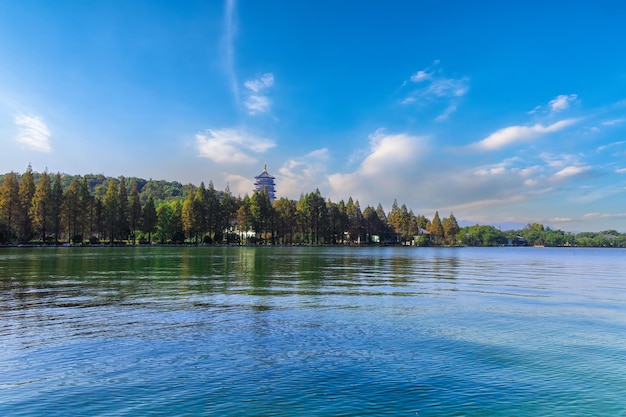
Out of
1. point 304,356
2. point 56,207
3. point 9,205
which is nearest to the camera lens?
point 304,356

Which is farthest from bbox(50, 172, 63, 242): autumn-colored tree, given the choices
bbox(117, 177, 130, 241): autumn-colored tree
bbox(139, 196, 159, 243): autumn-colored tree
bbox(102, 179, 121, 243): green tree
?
bbox(139, 196, 159, 243): autumn-colored tree

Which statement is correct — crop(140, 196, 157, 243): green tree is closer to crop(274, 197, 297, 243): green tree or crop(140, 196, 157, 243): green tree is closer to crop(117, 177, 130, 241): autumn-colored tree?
crop(117, 177, 130, 241): autumn-colored tree

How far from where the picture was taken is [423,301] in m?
24.2

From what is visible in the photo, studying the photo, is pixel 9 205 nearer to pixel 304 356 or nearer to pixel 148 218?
pixel 148 218

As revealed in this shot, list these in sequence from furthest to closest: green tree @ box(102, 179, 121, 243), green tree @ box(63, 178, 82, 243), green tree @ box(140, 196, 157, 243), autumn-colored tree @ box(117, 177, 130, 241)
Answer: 1. green tree @ box(140, 196, 157, 243)
2. autumn-colored tree @ box(117, 177, 130, 241)
3. green tree @ box(102, 179, 121, 243)
4. green tree @ box(63, 178, 82, 243)

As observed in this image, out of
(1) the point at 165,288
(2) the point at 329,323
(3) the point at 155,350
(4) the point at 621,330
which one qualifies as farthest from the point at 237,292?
(4) the point at 621,330

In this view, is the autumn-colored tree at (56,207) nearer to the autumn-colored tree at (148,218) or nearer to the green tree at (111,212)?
the green tree at (111,212)

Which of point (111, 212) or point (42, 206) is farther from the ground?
point (42, 206)

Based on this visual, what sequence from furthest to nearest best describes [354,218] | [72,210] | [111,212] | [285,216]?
1. [354,218]
2. [285,216]
3. [111,212]
4. [72,210]

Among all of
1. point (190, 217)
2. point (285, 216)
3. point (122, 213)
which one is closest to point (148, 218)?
point (122, 213)

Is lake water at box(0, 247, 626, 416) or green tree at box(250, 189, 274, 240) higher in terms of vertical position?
green tree at box(250, 189, 274, 240)

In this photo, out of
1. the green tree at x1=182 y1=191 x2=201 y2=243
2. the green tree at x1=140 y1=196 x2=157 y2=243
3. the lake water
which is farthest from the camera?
the green tree at x1=182 y1=191 x2=201 y2=243

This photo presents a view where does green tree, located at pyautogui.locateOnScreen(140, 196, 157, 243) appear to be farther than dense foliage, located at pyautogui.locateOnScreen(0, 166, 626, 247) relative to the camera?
Yes

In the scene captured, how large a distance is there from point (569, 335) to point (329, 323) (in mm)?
8960
